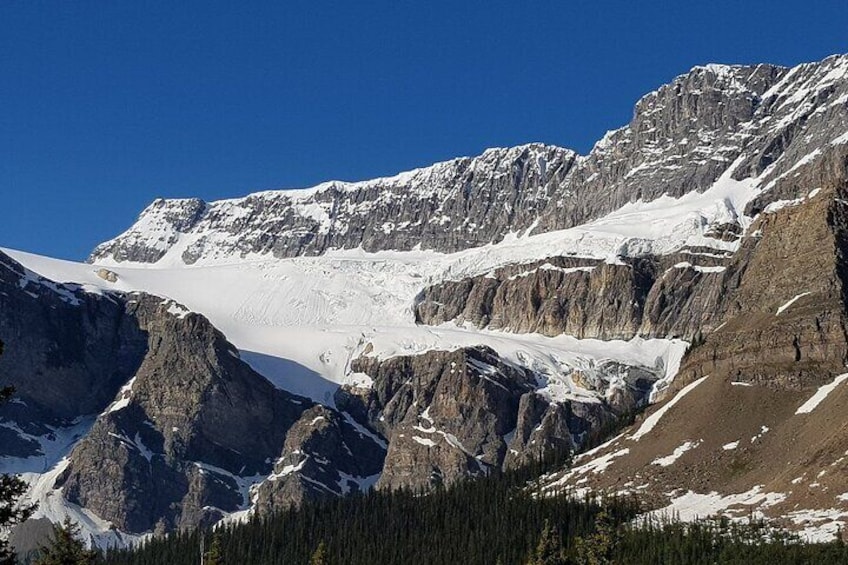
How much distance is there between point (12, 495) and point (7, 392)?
175 inches

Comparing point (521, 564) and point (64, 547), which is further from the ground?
point (521, 564)

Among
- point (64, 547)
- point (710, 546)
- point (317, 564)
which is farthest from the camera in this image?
point (710, 546)

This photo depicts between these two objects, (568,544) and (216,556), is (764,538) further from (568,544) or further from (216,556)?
A: (216,556)

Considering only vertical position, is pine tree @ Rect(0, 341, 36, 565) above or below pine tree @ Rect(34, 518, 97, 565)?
below

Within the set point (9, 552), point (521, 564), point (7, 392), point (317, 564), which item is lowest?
point (9, 552)

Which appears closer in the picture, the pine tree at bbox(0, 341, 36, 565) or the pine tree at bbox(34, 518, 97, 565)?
the pine tree at bbox(0, 341, 36, 565)

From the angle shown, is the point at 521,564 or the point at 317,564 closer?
the point at 317,564

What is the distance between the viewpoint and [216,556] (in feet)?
332

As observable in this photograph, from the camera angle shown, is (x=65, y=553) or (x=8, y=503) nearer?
(x=8, y=503)

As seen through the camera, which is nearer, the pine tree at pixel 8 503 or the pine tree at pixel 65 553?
the pine tree at pixel 8 503

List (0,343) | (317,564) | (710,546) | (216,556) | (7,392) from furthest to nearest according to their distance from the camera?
(710,546) < (317,564) < (216,556) < (0,343) < (7,392)

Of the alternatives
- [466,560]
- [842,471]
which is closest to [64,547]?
[466,560]

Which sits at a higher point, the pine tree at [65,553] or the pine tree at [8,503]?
the pine tree at [65,553]

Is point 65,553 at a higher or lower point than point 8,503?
higher
